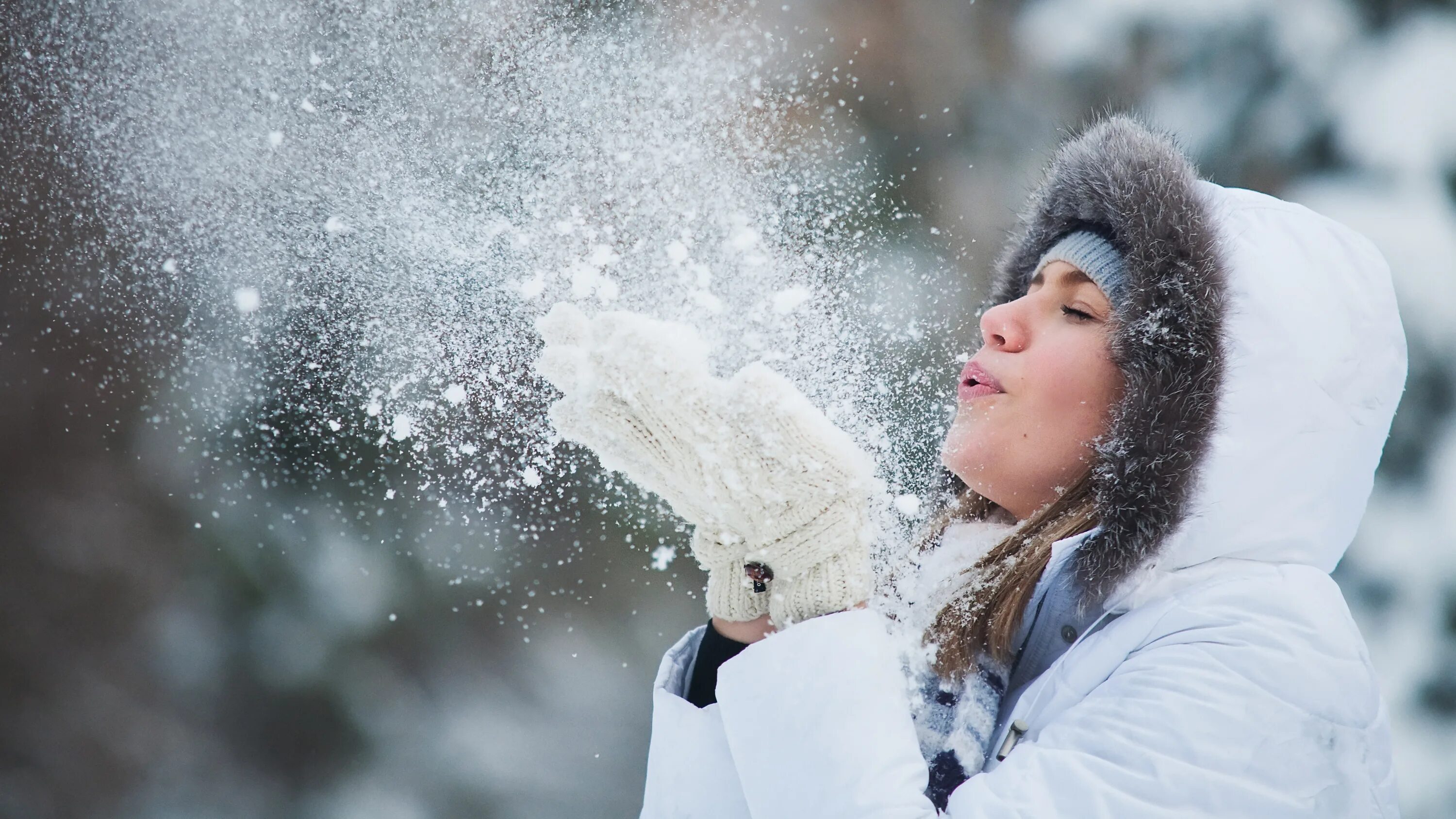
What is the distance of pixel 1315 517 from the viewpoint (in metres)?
0.82

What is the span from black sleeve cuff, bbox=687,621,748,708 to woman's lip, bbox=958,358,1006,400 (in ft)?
1.37

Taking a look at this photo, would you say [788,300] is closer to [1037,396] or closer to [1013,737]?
[1037,396]

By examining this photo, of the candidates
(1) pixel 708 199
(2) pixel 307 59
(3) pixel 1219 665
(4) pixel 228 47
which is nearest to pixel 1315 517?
(3) pixel 1219 665

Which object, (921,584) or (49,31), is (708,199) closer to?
(921,584)

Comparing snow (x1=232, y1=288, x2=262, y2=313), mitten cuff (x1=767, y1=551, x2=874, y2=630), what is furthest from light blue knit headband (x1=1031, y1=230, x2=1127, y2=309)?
snow (x1=232, y1=288, x2=262, y2=313)

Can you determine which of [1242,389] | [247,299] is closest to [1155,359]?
[1242,389]

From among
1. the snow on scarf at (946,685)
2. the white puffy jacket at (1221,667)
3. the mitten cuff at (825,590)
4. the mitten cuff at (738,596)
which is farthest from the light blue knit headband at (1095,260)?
the mitten cuff at (738,596)

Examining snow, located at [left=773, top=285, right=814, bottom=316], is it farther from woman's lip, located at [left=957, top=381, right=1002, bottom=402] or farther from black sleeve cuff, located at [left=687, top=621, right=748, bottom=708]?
black sleeve cuff, located at [left=687, top=621, right=748, bottom=708]

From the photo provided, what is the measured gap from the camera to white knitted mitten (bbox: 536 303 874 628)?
86cm

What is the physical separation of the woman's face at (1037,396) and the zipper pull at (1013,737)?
0.26m

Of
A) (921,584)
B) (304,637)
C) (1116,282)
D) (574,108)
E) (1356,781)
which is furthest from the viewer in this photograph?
(304,637)

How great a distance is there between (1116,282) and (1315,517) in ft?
1.07

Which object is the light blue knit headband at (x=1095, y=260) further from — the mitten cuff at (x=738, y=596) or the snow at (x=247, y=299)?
the snow at (x=247, y=299)

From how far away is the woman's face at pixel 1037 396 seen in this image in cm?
95
